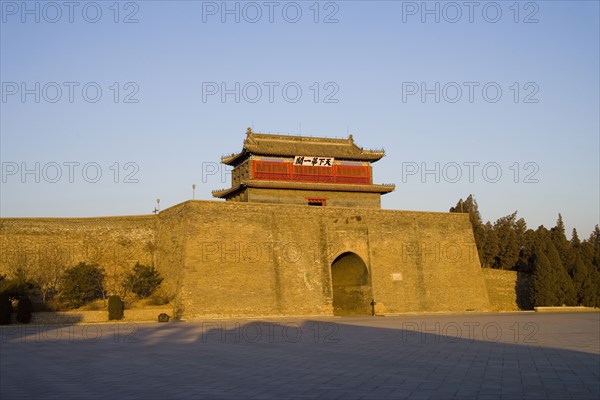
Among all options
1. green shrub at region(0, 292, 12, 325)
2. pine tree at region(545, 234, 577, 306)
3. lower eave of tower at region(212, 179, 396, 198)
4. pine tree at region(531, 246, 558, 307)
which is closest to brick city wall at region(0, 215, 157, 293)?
green shrub at region(0, 292, 12, 325)

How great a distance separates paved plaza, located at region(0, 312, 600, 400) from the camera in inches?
339

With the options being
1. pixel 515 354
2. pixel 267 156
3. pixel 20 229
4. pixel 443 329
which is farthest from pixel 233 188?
pixel 515 354

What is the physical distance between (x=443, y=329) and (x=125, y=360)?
37.3ft

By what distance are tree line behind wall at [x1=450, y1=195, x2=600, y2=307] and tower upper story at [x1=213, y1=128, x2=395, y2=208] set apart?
10104 millimetres

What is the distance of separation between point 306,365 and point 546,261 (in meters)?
31.1

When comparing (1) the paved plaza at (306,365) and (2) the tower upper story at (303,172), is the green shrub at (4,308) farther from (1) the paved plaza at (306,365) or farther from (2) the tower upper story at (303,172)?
(2) the tower upper story at (303,172)

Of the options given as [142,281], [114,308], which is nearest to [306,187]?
[142,281]

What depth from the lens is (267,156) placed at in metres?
39.6

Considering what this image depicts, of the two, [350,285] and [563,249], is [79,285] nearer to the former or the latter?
[350,285]

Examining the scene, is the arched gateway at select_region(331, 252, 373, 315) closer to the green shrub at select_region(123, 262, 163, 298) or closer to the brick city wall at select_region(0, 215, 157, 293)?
the green shrub at select_region(123, 262, 163, 298)

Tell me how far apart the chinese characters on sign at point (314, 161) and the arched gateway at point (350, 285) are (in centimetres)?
714

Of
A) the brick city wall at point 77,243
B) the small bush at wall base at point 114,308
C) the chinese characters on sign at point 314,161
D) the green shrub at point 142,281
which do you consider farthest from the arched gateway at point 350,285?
the small bush at wall base at point 114,308

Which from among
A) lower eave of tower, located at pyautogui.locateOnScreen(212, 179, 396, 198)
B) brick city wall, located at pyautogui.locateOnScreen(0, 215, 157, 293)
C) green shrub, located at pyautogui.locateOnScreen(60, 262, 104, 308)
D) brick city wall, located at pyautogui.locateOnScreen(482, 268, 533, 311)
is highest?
lower eave of tower, located at pyautogui.locateOnScreen(212, 179, 396, 198)

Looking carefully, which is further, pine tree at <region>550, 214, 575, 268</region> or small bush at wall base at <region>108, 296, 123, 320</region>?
pine tree at <region>550, 214, 575, 268</region>
